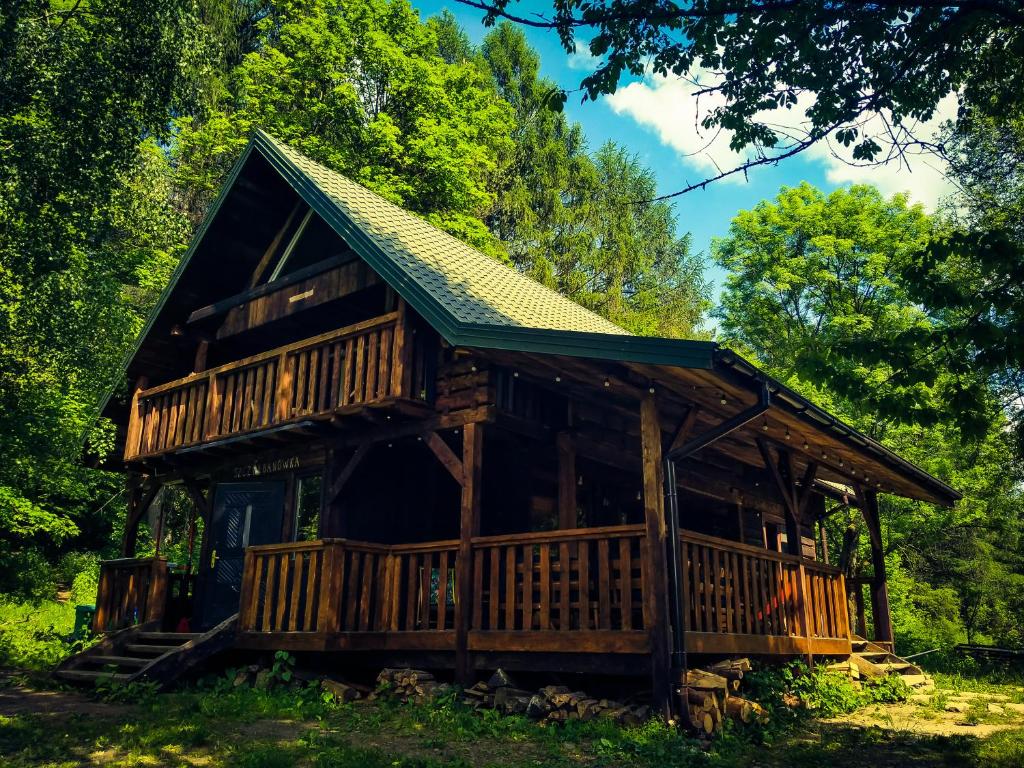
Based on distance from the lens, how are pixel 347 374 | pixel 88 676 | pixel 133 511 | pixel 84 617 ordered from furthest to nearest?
pixel 133 511
pixel 84 617
pixel 347 374
pixel 88 676

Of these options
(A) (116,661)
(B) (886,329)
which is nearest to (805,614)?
(A) (116,661)

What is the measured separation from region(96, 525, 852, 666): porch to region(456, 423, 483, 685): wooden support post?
31mm

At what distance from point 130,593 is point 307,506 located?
5209 mm

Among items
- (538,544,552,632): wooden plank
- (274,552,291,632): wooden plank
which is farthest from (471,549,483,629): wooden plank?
(274,552,291,632): wooden plank

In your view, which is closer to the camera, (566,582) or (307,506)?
(566,582)

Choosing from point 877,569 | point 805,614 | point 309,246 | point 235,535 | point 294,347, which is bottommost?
point 805,614

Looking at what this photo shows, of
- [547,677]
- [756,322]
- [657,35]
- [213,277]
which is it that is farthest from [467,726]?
[756,322]

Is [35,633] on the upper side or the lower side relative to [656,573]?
lower

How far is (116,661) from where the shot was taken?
1122 cm

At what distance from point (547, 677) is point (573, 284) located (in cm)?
2638

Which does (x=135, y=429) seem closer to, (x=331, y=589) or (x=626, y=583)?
(x=331, y=589)

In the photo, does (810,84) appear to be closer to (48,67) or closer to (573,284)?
(48,67)

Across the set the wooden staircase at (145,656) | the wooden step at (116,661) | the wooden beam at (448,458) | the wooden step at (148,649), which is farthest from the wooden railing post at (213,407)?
the wooden beam at (448,458)

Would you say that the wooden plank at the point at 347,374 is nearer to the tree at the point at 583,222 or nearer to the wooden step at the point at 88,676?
the wooden step at the point at 88,676
